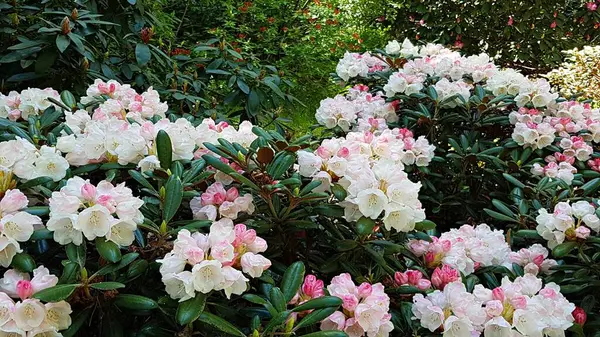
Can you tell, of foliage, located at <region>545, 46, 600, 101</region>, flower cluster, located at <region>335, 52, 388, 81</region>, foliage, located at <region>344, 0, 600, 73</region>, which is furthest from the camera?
foliage, located at <region>344, 0, 600, 73</region>

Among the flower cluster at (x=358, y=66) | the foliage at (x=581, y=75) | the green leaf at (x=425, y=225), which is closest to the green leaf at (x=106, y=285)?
the green leaf at (x=425, y=225)

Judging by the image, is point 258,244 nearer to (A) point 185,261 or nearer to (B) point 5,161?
(A) point 185,261

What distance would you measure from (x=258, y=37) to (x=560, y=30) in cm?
274

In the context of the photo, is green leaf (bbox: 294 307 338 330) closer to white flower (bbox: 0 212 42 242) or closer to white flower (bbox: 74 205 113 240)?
white flower (bbox: 74 205 113 240)

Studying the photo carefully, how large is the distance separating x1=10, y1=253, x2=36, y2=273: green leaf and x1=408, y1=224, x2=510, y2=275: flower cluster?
2.43 feet

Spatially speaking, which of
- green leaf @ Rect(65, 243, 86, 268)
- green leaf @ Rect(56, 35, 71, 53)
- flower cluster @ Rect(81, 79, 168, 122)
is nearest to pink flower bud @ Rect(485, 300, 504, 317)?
green leaf @ Rect(65, 243, 86, 268)

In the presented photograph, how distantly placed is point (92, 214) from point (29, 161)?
22cm

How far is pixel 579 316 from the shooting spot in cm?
112

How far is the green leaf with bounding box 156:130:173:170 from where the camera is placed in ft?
3.49

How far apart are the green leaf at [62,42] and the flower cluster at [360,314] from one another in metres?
1.46

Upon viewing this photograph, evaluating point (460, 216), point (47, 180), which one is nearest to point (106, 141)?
point (47, 180)

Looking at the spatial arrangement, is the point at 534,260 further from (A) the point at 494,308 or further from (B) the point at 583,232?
(A) the point at 494,308

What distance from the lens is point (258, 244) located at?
894 millimetres

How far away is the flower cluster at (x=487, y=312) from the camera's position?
0.95 metres
